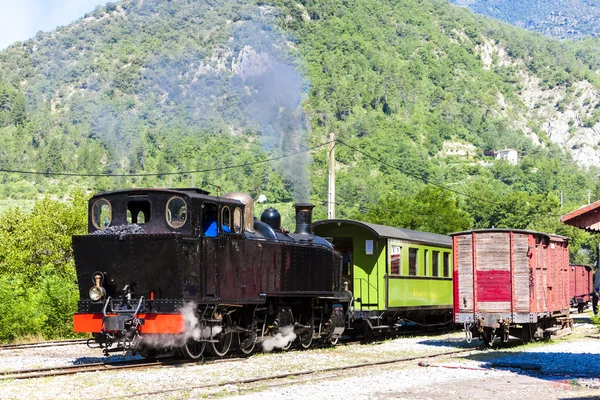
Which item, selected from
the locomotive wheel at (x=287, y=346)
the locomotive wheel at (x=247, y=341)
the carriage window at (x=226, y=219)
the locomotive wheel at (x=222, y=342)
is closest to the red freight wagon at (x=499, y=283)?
the locomotive wheel at (x=287, y=346)

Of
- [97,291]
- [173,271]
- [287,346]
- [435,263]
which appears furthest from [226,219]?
[435,263]

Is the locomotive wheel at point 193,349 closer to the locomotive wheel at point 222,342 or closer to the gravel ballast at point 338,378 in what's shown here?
the locomotive wheel at point 222,342

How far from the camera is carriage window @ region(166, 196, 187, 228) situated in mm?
16766

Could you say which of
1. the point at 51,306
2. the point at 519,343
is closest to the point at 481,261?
the point at 519,343

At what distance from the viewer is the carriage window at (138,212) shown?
17.2m

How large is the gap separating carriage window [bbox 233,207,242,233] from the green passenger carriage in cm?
709

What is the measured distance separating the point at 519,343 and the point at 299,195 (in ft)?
49.6

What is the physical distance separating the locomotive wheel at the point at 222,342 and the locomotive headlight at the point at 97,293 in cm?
266

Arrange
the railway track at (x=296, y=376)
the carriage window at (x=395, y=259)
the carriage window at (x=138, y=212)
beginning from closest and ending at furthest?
the railway track at (x=296, y=376)
the carriage window at (x=138, y=212)
the carriage window at (x=395, y=259)

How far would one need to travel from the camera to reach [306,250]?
20906 millimetres

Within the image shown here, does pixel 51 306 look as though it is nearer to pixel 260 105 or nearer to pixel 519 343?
pixel 519 343

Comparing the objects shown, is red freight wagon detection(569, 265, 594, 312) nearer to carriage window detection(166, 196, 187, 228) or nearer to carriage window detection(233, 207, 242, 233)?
carriage window detection(233, 207, 242, 233)

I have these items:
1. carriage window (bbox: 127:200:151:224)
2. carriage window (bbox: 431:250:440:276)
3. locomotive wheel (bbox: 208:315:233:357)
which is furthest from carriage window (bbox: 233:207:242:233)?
carriage window (bbox: 431:250:440:276)

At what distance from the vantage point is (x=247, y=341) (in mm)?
19172
